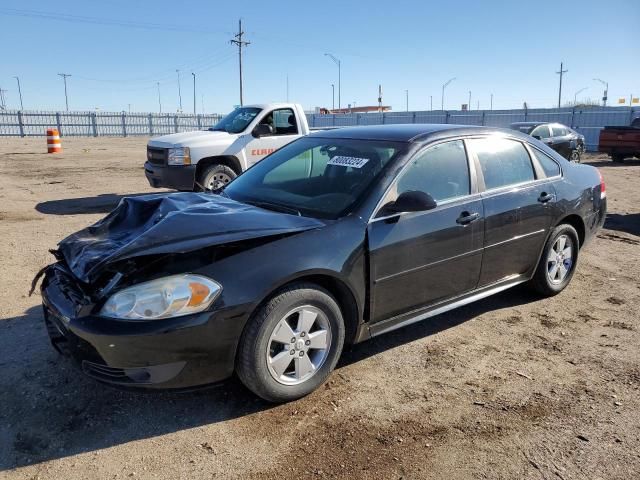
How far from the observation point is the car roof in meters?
4.05

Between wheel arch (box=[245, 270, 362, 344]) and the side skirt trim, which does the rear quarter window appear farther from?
wheel arch (box=[245, 270, 362, 344])

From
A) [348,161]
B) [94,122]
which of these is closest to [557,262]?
[348,161]

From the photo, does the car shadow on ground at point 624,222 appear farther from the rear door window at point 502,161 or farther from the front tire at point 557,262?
the rear door window at point 502,161

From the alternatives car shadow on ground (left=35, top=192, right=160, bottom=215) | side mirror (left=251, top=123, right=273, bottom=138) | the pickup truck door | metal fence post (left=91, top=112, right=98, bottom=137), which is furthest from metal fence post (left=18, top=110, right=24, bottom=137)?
side mirror (left=251, top=123, right=273, bottom=138)

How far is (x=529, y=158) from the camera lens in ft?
15.6

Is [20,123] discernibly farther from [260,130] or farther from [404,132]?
[404,132]

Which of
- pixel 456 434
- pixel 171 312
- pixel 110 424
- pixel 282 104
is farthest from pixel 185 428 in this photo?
pixel 282 104

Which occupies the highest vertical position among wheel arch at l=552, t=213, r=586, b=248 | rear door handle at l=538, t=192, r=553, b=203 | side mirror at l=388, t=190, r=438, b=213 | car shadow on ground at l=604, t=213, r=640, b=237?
side mirror at l=388, t=190, r=438, b=213

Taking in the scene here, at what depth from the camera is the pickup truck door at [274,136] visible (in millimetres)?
9844

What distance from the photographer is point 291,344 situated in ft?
10.3

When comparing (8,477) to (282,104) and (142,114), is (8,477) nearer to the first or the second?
(282,104)

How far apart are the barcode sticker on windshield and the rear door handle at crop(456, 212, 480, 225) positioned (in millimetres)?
827

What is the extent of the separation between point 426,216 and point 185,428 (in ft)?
6.91

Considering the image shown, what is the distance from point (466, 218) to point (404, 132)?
2.78 ft
